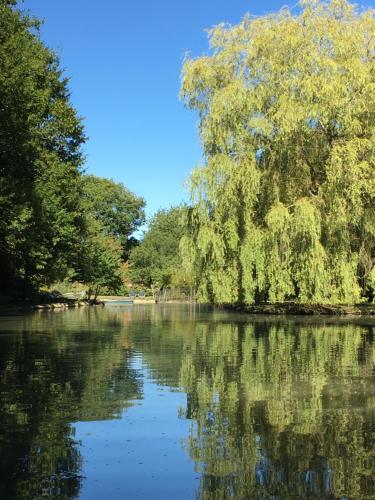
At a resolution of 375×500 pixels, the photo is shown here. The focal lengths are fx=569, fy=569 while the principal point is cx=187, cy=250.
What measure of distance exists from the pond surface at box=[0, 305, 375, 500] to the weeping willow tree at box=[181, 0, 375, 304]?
38.5 feet

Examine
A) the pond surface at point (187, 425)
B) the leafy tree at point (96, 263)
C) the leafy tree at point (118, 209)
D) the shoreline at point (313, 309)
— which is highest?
the leafy tree at point (118, 209)

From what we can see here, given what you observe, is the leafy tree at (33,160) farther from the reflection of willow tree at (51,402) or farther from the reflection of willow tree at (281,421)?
the reflection of willow tree at (281,421)

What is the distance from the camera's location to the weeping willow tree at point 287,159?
23.2 metres

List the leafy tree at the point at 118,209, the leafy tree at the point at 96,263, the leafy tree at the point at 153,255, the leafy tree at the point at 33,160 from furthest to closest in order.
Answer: the leafy tree at the point at 118,209
the leafy tree at the point at 153,255
the leafy tree at the point at 96,263
the leafy tree at the point at 33,160

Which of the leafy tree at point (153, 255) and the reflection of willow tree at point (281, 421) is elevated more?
the leafy tree at point (153, 255)

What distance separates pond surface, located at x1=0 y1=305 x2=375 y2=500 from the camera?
4.48 metres

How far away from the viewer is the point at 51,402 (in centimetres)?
750

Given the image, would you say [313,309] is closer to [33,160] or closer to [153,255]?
[33,160]

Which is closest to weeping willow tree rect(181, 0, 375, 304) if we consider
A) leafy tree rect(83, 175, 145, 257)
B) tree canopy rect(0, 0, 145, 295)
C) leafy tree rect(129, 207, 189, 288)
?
tree canopy rect(0, 0, 145, 295)

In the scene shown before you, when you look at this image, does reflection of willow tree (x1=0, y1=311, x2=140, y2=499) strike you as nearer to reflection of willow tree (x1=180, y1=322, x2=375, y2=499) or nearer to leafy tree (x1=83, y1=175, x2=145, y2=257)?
reflection of willow tree (x1=180, y1=322, x2=375, y2=499)

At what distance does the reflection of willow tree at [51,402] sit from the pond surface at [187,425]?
0.02 m

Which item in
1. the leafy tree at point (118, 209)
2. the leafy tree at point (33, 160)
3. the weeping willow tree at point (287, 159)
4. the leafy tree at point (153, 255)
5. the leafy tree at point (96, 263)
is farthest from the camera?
the leafy tree at point (118, 209)

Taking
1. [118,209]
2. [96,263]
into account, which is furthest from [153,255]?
[96,263]

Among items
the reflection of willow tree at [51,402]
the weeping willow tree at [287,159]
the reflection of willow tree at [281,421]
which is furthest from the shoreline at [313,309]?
the reflection of willow tree at [281,421]
